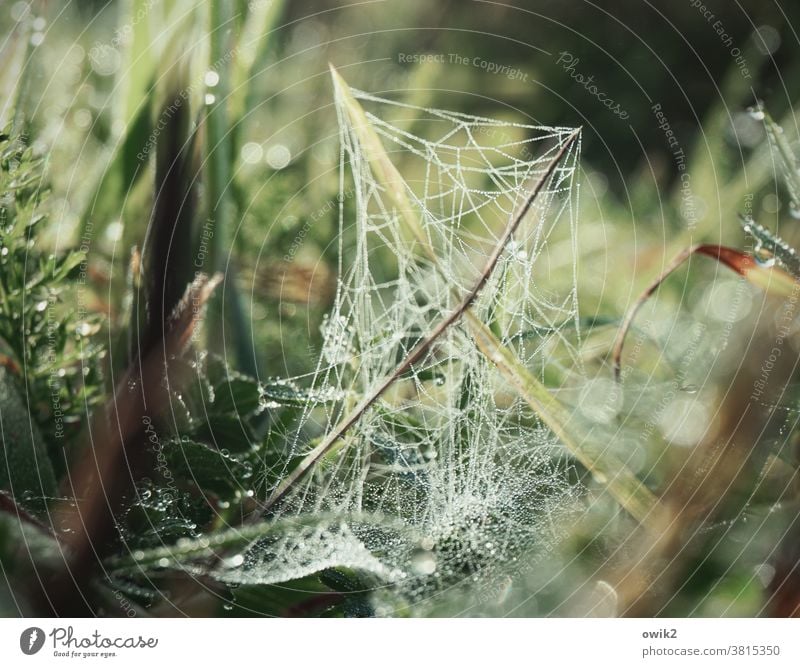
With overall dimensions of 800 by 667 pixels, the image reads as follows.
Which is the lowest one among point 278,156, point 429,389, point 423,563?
point 423,563

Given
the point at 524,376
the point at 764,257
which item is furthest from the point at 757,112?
the point at 524,376

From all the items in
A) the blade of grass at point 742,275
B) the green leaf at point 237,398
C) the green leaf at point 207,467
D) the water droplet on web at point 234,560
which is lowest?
the water droplet on web at point 234,560

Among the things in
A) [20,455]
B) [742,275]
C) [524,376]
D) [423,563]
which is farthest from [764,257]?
[20,455]

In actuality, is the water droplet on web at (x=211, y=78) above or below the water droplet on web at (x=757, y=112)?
above

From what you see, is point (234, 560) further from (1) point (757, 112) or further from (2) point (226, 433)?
(1) point (757, 112)

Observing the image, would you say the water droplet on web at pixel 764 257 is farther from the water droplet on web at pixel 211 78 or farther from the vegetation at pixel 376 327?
the water droplet on web at pixel 211 78

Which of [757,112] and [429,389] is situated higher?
[757,112]

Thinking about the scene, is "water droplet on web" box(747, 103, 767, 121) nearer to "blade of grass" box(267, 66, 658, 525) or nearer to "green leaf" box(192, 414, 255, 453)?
"blade of grass" box(267, 66, 658, 525)

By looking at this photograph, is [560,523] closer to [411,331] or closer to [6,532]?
[411,331]

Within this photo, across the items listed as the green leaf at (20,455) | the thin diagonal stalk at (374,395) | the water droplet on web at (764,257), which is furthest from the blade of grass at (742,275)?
the green leaf at (20,455)
